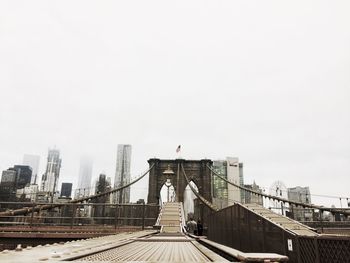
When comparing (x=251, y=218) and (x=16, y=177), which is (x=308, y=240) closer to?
(x=251, y=218)

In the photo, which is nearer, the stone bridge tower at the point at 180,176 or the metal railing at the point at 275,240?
the metal railing at the point at 275,240

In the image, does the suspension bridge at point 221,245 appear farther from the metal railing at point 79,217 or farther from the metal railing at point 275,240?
the metal railing at point 79,217

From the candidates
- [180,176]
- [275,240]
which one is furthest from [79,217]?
[180,176]

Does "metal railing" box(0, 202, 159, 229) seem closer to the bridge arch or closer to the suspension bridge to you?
the suspension bridge

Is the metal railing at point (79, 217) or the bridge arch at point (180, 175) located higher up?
the bridge arch at point (180, 175)

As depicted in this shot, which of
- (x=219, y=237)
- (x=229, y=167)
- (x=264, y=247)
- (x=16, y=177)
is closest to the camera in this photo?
(x=264, y=247)

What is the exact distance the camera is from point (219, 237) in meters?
13.1

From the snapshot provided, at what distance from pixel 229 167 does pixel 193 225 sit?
6235 inches

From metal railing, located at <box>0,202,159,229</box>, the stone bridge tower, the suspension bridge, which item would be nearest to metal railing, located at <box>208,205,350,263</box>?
the suspension bridge

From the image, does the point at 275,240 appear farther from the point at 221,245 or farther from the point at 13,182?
the point at 13,182

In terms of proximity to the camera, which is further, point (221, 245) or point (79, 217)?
point (79, 217)

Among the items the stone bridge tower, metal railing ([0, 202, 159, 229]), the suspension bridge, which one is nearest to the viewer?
the suspension bridge

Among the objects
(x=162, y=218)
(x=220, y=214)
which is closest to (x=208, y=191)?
(x=162, y=218)

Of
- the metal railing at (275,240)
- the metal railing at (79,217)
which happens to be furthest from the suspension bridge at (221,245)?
the metal railing at (79,217)
